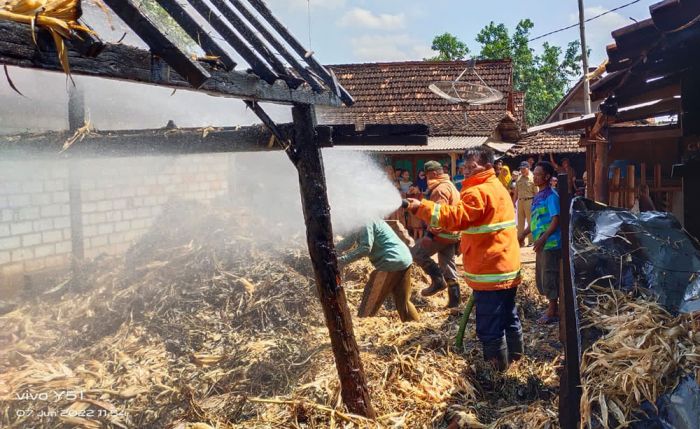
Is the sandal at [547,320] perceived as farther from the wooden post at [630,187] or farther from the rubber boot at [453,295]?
the wooden post at [630,187]

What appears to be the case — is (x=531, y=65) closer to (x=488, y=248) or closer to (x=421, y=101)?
(x=421, y=101)

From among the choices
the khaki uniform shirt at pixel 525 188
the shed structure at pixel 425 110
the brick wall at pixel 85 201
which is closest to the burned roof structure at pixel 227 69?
A: the brick wall at pixel 85 201

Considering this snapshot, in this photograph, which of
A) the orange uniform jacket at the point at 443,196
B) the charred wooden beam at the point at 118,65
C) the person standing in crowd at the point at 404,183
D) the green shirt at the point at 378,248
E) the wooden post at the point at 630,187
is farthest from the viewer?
the person standing in crowd at the point at 404,183

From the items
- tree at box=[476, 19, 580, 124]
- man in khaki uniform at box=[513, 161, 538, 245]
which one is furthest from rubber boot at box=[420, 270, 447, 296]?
tree at box=[476, 19, 580, 124]

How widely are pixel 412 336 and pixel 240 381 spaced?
1.85 metres

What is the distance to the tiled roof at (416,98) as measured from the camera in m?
14.7

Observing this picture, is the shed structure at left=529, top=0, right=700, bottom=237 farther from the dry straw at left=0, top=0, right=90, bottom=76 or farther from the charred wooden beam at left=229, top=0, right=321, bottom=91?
the dry straw at left=0, top=0, right=90, bottom=76

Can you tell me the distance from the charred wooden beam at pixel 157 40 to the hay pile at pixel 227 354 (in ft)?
8.37

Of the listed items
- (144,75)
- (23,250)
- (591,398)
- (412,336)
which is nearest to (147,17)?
(144,75)

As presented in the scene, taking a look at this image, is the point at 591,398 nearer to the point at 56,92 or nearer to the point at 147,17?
the point at 147,17

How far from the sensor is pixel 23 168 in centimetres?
745

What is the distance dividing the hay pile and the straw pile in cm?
107

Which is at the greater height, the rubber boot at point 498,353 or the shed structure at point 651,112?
the shed structure at point 651,112

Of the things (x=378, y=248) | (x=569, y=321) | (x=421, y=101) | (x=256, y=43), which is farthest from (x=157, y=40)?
(x=421, y=101)
